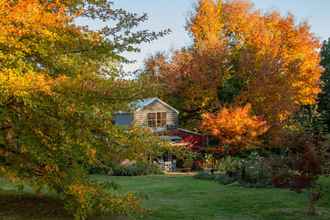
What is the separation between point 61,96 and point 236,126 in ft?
65.8

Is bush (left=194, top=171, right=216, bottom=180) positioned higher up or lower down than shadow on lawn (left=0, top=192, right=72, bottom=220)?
higher up

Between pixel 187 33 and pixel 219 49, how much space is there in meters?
6.99

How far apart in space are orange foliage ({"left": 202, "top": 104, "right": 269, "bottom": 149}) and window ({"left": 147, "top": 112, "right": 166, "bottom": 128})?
25.1 feet

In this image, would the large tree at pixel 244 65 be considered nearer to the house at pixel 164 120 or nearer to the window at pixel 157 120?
the house at pixel 164 120

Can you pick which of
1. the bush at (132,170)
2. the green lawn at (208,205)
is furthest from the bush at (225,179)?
the bush at (132,170)

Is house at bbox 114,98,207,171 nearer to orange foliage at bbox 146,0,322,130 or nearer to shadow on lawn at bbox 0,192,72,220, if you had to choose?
orange foliage at bbox 146,0,322,130

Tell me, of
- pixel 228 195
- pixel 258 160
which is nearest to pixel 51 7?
pixel 228 195

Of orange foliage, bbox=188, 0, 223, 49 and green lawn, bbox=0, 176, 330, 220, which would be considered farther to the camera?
orange foliage, bbox=188, 0, 223, 49

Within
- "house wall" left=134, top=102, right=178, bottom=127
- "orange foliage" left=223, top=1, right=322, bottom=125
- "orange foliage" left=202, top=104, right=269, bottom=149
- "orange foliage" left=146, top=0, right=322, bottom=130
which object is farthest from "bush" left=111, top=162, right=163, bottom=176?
"orange foliage" left=223, top=1, right=322, bottom=125

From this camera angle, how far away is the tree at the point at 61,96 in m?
7.66

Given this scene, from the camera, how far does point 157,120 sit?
35.2m

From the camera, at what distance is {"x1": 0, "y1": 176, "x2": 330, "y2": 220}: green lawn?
10406 millimetres

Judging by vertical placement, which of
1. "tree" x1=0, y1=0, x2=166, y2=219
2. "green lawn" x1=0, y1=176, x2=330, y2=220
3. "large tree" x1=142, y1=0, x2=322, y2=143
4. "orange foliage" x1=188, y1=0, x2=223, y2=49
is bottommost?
"green lawn" x1=0, y1=176, x2=330, y2=220

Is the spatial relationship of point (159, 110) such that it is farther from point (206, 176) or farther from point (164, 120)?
point (206, 176)
